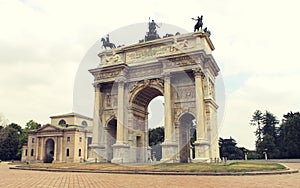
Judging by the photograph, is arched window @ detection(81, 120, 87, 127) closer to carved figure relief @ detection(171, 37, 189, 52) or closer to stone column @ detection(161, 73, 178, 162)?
stone column @ detection(161, 73, 178, 162)

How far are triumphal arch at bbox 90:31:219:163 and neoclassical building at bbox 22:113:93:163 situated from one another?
75.6 feet

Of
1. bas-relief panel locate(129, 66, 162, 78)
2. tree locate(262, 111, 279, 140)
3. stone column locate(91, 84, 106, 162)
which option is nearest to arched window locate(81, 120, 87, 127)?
stone column locate(91, 84, 106, 162)

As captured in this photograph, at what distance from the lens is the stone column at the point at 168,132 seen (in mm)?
25938

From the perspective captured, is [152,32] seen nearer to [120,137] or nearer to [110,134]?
[120,137]

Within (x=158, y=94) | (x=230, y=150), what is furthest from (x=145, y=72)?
(x=230, y=150)

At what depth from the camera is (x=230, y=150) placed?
61.8 m

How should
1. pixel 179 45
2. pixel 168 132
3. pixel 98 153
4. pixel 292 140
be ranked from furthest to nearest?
pixel 292 140 → pixel 98 153 → pixel 179 45 → pixel 168 132

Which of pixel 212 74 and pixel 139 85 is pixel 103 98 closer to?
pixel 139 85

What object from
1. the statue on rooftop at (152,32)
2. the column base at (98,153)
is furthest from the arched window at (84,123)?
the statue on rooftop at (152,32)

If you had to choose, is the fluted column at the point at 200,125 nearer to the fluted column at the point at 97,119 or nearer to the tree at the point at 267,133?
the fluted column at the point at 97,119

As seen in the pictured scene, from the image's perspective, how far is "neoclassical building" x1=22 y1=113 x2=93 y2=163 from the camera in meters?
52.7

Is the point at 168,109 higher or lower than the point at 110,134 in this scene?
higher

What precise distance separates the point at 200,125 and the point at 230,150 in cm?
3962

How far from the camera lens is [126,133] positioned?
30.0m
